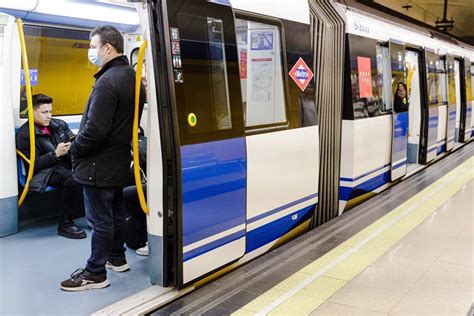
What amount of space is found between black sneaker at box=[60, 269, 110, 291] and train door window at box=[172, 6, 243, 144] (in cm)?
111

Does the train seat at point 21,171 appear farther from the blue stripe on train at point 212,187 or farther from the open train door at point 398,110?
the open train door at point 398,110

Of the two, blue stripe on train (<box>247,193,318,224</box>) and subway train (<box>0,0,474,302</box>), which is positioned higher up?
subway train (<box>0,0,474,302</box>)

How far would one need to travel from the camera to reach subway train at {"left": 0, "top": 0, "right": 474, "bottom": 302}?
2.95 metres

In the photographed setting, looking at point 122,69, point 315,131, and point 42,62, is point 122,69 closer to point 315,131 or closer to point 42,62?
point 315,131

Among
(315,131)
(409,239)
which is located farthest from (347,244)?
(315,131)

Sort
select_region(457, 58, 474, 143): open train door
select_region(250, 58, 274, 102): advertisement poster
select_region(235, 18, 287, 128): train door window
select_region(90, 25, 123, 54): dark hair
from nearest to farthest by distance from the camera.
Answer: select_region(90, 25, 123, 54): dark hair
select_region(235, 18, 287, 128): train door window
select_region(250, 58, 274, 102): advertisement poster
select_region(457, 58, 474, 143): open train door

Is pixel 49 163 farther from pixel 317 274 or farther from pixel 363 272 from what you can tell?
pixel 363 272

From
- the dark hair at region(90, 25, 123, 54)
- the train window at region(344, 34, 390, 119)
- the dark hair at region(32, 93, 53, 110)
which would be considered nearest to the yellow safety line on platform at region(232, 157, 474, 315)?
the train window at region(344, 34, 390, 119)

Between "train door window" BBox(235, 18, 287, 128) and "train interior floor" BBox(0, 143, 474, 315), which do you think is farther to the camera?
"train door window" BBox(235, 18, 287, 128)

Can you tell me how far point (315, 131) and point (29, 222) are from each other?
8.99 feet

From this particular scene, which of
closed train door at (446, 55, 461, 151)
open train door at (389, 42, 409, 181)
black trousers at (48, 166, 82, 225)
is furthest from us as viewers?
closed train door at (446, 55, 461, 151)

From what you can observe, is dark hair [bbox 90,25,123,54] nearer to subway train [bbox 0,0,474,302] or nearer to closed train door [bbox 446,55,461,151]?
subway train [bbox 0,0,474,302]

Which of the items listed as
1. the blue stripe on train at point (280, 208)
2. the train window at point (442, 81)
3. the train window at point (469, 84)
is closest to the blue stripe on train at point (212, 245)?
the blue stripe on train at point (280, 208)

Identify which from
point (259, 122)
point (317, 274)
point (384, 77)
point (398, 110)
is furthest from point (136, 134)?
point (398, 110)
